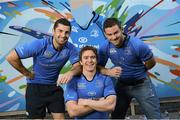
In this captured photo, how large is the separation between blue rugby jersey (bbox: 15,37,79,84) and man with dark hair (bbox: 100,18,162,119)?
0.40 meters

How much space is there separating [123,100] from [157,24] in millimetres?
1581

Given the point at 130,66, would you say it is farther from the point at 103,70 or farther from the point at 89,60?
the point at 89,60

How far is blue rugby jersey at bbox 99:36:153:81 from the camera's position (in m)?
4.20

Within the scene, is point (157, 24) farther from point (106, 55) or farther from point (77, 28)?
point (106, 55)

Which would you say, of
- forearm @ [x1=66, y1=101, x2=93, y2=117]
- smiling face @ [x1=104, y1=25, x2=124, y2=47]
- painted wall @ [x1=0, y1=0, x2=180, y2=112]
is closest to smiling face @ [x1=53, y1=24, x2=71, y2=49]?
smiling face @ [x1=104, y1=25, x2=124, y2=47]

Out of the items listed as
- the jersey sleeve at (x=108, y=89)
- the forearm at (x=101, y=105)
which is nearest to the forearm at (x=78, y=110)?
the forearm at (x=101, y=105)

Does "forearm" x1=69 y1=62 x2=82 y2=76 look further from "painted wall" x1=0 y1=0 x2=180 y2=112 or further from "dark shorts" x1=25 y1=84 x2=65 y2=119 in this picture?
"painted wall" x1=0 y1=0 x2=180 y2=112

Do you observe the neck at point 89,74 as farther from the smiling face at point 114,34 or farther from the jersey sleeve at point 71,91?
the smiling face at point 114,34

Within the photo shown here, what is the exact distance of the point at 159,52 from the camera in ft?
18.4

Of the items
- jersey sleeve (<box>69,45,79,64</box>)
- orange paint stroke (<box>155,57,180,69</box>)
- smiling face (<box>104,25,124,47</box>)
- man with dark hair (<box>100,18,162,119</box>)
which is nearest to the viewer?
smiling face (<box>104,25,124,47</box>)

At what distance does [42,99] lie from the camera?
4.30 metres

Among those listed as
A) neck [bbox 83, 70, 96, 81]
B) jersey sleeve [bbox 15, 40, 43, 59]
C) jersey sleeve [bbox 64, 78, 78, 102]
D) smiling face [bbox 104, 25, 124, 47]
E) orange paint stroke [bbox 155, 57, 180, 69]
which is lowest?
jersey sleeve [bbox 64, 78, 78, 102]

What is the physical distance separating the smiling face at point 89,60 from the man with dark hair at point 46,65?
0.24 metres

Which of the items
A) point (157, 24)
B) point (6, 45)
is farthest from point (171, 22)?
point (6, 45)
